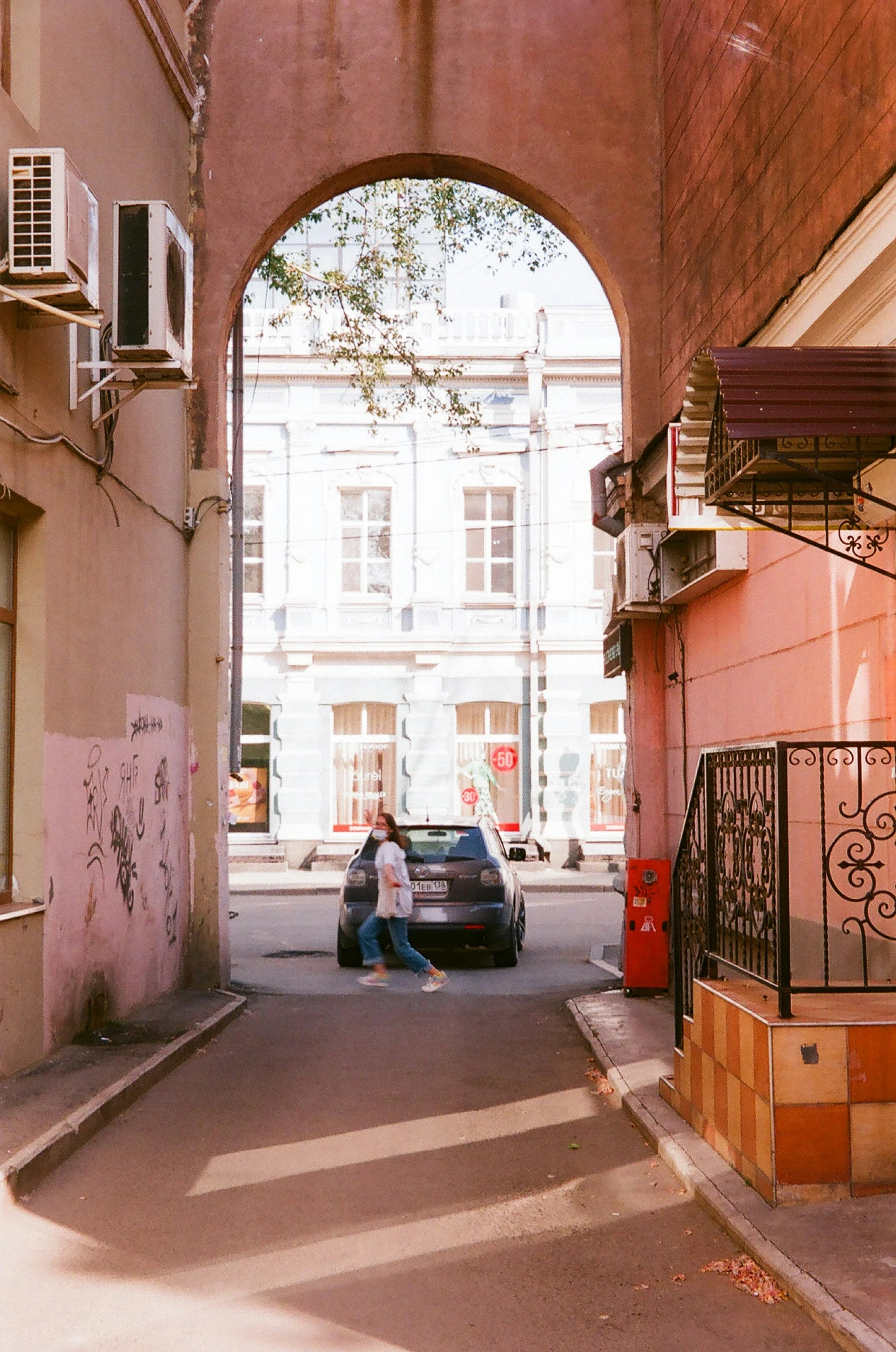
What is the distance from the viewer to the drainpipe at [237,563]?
15231 millimetres

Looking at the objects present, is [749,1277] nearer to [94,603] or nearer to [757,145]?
[94,603]

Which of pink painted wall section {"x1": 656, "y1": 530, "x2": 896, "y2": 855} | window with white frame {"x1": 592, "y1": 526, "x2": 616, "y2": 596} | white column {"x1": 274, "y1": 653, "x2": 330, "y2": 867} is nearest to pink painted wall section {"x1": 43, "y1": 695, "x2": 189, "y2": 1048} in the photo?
pink painted wall section {"x1": 656, "y1": 530, "x2": 896, "y2": 855}

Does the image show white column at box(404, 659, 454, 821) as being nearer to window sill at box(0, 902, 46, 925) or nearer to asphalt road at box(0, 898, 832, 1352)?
asphalt road at box(0, 898, 832, 1352)

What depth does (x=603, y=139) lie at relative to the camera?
14.2 m

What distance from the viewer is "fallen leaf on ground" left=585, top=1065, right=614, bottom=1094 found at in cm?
907

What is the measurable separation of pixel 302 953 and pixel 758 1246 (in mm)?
12674

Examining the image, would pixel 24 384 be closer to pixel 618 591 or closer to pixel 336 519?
pixel 618 591

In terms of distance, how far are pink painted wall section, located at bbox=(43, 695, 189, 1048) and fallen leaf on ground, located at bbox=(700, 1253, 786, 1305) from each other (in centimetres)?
509

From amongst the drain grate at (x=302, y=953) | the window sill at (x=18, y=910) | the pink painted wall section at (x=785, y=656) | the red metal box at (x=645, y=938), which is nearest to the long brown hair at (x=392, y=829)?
the red metal box at (x=645, y=938)

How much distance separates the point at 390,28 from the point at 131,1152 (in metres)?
11.0

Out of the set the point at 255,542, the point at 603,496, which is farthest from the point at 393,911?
the point at 255,542

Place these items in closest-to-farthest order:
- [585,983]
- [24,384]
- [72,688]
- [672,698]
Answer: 1. [24,384]
2. [72,688]
3. [672,698]
4. [585,983]

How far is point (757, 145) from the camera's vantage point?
1062cm

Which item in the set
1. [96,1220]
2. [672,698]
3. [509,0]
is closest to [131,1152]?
[96,1220]
